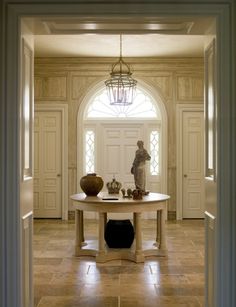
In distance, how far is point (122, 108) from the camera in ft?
29.8

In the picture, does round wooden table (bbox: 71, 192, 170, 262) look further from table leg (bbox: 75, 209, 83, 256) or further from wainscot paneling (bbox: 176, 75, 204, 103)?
wainscot paneling (bbox: 176, 75, 204, 103)

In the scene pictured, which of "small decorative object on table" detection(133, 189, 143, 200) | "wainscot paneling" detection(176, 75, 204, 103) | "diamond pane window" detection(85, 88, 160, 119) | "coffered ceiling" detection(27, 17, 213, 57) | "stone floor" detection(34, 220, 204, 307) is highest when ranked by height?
"coffered ceiling" detection(27, 17, 213, 57)

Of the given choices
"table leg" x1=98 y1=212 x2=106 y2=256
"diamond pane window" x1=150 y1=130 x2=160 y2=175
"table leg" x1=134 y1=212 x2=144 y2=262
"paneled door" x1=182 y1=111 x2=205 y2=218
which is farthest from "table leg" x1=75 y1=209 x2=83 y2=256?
"paneled door" x1=182 y1=111 x2=205 y2=218

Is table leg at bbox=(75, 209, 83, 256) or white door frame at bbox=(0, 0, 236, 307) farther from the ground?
white door frame at bbox=(0, 0, 236, 307)

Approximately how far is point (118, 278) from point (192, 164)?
474cm

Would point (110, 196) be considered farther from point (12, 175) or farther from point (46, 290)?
point (12, 175)

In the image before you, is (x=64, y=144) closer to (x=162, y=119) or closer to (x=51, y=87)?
(x=51, y=87)

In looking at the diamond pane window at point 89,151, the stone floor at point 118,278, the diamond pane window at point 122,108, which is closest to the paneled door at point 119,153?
the diamond pane window at point 89,151

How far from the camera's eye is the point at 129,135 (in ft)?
29.8

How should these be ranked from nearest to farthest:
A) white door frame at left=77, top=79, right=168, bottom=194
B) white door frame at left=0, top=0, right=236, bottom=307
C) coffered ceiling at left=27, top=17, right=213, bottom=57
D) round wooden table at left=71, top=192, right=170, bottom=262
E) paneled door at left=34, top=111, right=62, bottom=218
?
white door frame at left=0, top=0, right=236, bottom=307, round wooden table at left=71, top=192, right=170, bottom=262, coffered ceiling at left=27, top=17, right=213, bottom=57, white door frame at left=77, top=79, right=168, bottom=194, paneled door at left=34, top=111, right=62, bottom=218

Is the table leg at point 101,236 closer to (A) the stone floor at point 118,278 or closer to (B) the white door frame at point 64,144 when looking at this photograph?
(A) the stone floor at point 118,278

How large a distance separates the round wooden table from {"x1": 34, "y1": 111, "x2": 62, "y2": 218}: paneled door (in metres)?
3.27

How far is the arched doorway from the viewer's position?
9.02 m

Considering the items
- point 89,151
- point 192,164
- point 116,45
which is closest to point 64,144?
point 89,151
